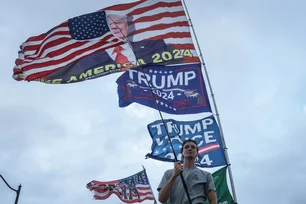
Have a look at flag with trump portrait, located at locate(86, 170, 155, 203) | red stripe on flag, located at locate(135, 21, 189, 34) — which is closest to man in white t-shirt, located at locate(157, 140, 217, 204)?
red stripe on flag, located at locate(135, 21, 189, 34)

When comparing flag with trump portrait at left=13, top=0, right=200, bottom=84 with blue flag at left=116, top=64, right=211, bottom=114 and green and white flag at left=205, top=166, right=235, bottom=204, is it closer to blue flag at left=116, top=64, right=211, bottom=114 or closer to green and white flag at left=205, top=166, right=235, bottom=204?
blue flag at left=116, top=64, right=211, bottom=114

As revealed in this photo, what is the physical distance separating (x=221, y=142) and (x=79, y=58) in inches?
165

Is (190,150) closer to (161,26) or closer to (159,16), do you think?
(161,26)

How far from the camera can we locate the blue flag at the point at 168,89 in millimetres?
9867

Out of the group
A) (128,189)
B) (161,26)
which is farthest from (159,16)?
(128,189)

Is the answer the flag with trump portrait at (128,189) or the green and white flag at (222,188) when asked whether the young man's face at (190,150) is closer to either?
the green and white flag at (222,188)

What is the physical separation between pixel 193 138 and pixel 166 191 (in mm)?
5322

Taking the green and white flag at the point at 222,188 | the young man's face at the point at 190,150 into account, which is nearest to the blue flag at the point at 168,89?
the green and white flag at the point at 222,188

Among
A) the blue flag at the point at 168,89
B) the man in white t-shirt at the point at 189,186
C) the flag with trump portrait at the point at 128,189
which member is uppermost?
the blue flag at the point at 168,89

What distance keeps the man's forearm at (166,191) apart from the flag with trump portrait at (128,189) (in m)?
16.1

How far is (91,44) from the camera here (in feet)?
35.0

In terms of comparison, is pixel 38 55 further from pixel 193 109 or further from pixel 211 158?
pixel 211 158

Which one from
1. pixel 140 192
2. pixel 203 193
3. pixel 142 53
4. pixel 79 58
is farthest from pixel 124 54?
pixel 140 192

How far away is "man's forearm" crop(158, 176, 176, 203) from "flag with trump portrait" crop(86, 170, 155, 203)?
16148mm
